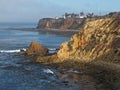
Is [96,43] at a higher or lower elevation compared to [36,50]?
higher

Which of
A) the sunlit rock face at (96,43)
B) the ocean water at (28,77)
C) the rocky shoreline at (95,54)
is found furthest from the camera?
→ the sunlit rock face at (96,43)

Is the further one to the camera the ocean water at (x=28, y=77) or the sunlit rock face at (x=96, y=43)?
the sunlit rock face at (x=96, y=43)

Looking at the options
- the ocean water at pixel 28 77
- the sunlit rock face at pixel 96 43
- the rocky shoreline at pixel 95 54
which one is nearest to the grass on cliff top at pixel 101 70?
the rocky shoreline at pixel 95 54

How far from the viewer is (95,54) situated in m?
63.8

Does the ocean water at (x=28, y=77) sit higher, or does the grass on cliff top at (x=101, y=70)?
the grass on cliff top at (x=101, y=70)

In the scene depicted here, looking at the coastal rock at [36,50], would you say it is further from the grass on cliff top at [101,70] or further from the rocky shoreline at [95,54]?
the grass on cliff top at [101,70]

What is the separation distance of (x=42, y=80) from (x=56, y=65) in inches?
480

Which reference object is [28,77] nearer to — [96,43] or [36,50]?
[96,43]

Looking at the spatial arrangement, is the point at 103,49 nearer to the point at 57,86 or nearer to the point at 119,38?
the point at 119,38

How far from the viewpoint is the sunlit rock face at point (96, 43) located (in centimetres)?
6166

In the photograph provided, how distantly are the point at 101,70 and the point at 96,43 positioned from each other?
37.8ft

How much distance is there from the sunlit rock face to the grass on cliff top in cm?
164

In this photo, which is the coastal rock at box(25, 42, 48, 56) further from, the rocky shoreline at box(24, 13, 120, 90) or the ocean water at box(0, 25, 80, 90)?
the ocean water at box(0, 25, 80, 90)

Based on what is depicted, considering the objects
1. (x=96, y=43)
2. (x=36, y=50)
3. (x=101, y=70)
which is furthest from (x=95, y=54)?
Answer: (x=36, y=50)
